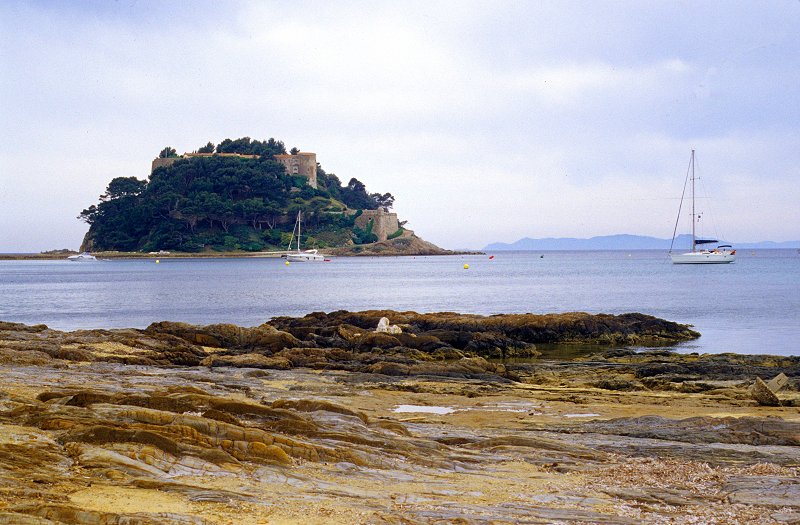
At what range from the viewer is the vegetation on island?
5753 inches

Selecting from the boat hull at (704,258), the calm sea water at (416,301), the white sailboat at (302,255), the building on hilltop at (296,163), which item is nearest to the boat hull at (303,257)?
the white sailboat at (302,255)

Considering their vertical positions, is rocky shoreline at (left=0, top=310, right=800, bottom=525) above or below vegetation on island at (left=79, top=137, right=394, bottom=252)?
below

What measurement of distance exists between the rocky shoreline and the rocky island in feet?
425

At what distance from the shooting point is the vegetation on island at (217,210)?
479 feet

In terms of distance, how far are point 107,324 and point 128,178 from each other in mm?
126366

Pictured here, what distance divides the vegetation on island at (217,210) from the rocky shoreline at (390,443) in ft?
424

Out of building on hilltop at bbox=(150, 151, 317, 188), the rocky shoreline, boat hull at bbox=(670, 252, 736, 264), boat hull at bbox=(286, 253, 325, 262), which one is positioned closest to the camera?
the rocky shoreline

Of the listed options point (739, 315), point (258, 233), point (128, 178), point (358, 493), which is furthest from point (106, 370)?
point (128, 178)

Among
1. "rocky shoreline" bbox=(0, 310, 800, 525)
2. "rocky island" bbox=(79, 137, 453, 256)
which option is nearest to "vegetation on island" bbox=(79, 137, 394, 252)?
"rocky island" bbox=(79, 137, 453, 256)

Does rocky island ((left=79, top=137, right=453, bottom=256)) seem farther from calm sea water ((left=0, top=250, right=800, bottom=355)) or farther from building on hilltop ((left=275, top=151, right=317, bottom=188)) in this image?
calm sea water ((left=0, top=250, right=800, bottom=355))

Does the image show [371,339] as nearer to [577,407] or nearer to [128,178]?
[577,407]

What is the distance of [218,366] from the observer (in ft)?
65.5

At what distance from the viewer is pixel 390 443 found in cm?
979

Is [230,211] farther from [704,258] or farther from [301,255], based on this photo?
[704,258]
